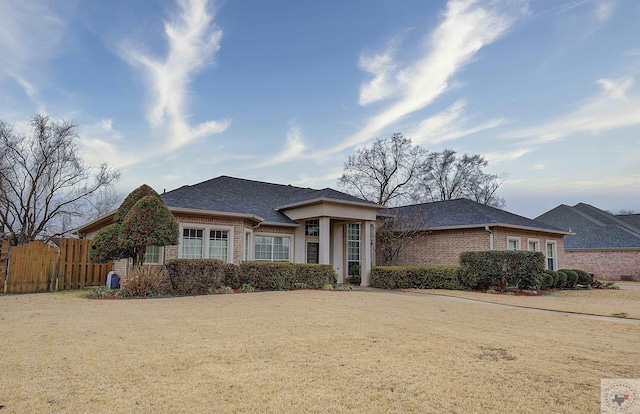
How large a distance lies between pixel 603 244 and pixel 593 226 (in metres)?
2.57

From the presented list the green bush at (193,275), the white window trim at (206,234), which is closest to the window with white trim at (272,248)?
the white window trim at (206,234)

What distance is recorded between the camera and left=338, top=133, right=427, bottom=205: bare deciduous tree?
105ft

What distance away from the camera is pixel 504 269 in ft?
50.3

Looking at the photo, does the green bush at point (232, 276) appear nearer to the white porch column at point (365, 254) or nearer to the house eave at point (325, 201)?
the house eave at point (325, 201)

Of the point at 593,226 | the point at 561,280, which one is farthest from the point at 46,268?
the point at 593,226

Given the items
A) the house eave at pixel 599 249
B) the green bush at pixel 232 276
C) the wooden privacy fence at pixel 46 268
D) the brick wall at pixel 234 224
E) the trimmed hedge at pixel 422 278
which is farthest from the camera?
the house eave at pixel 599 249

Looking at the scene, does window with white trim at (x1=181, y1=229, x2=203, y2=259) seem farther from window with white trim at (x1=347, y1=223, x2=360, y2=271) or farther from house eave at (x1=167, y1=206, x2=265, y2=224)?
window with white trim at (x1=347, y1=223, x2=360, y2=271)

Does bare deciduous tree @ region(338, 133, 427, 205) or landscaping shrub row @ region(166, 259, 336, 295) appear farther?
bare deciduous tree @ region(338, 133, 427, 205)

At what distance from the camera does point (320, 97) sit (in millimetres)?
17750

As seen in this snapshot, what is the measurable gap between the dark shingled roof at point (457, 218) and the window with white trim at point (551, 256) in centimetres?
98

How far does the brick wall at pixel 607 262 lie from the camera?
88.8 ft

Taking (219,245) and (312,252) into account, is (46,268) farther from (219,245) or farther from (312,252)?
(312,252)

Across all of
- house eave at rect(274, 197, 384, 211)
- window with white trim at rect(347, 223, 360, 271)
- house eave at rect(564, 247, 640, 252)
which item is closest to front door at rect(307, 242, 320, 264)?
window with white trim at rect(347, 223, 360, 271)

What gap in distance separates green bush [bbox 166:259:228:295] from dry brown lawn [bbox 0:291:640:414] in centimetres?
358
